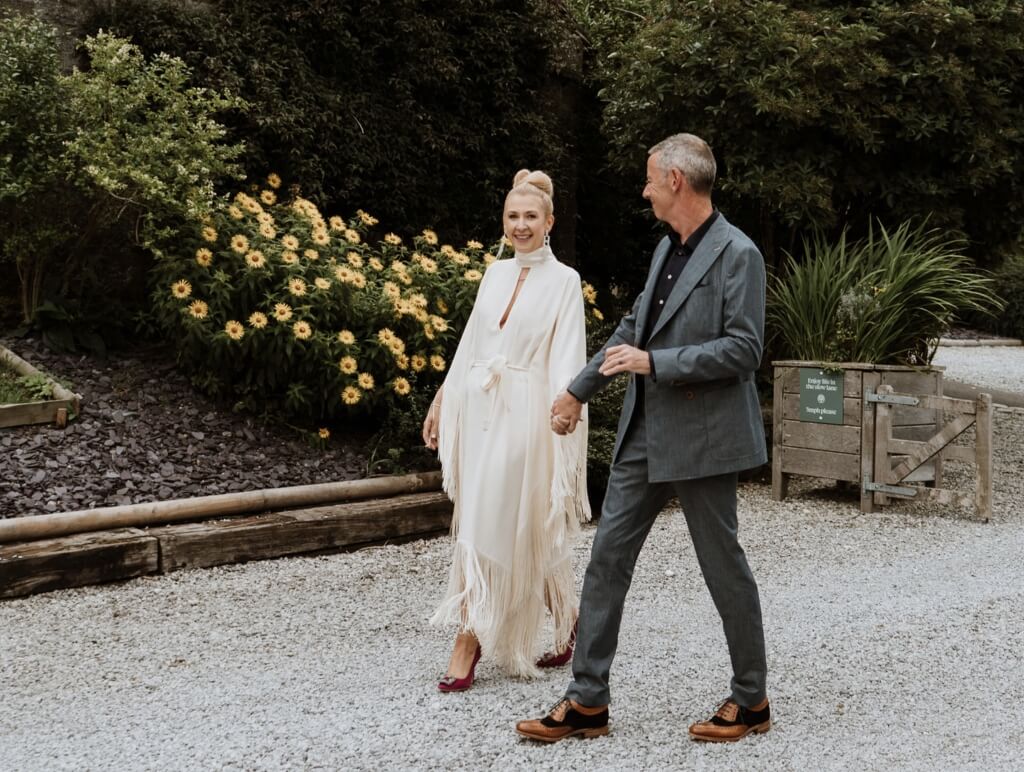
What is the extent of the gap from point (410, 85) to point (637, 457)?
6825 millimetres

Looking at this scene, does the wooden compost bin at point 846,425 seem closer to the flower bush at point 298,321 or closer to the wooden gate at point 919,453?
the wooden gate at point 919,453

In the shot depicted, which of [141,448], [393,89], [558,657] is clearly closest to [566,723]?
[558,657]

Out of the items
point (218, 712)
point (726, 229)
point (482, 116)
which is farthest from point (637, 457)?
point (482, 116)

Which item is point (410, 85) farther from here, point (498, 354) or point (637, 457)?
point (637, 457)

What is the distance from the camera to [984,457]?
21.7 ft

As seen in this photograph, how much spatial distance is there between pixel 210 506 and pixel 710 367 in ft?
11.1

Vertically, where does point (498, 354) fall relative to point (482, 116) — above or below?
below

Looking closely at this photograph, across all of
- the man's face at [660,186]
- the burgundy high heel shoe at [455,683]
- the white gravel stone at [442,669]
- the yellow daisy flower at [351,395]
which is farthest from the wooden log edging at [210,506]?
the man's face at [660,186]

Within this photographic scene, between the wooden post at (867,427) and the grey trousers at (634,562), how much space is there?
3858 millimetres

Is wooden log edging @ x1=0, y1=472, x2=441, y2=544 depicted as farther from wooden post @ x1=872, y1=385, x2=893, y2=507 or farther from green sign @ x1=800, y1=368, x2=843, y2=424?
wooden post @ x1=872, y1=385, x2=893, y2=507

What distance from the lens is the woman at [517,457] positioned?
3.83 metres

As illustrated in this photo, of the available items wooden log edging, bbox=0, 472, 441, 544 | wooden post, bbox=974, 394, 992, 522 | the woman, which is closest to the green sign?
wooden post, bbox=974, 394, 992, 522

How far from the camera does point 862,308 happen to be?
712cm

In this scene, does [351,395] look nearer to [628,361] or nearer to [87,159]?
[87,159]
